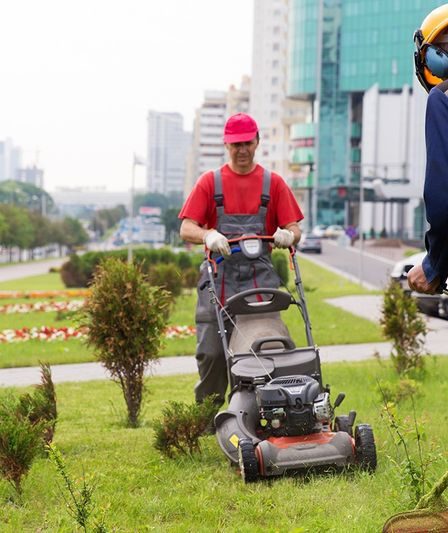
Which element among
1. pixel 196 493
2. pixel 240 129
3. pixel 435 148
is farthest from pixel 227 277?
pixel 435 148

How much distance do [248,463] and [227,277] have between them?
1436 mm

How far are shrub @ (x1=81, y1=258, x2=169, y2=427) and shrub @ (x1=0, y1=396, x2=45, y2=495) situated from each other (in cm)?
220

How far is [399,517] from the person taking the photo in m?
3.53

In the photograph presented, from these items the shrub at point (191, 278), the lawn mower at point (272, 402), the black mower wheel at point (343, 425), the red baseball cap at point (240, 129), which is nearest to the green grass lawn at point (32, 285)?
the shrub at point (191, 278)

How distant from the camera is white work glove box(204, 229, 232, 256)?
246 inches

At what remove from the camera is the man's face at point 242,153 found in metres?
6.66

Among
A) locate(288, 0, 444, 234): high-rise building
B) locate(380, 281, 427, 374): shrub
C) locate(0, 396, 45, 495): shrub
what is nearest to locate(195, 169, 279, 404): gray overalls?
locate(0, 396, 45, 495): shrub

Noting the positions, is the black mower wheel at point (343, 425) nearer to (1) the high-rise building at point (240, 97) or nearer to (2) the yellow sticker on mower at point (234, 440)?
(2) the yellow sticker on mower at point (234, 440)

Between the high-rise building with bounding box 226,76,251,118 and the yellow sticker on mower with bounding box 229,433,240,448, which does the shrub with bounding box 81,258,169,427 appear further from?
the high-rise building with bounding box 226,76,251,118

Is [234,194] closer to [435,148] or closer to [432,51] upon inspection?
[432,51]

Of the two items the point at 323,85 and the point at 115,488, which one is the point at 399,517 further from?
the point at 323,85

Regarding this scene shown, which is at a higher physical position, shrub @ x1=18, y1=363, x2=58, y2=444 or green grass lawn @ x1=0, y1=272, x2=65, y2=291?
shrub @ x1=18, y1=363, x2=58, y2=444

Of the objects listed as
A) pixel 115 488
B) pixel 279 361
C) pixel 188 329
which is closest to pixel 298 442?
pixel 279 361

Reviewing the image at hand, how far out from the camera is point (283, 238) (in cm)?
640
